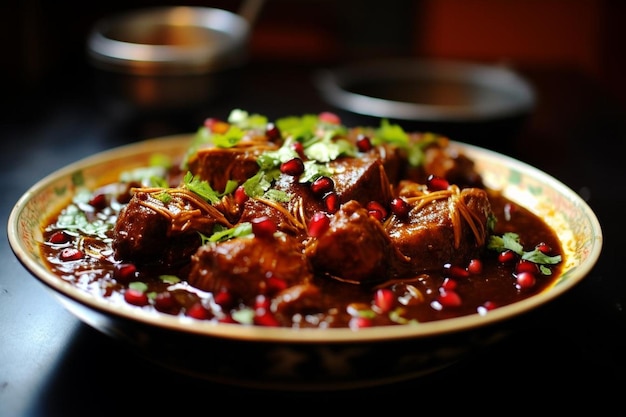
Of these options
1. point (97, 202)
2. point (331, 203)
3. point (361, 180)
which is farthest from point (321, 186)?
point (97, 202)

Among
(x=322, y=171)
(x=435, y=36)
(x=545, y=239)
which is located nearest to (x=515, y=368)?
(x=545, y=239)

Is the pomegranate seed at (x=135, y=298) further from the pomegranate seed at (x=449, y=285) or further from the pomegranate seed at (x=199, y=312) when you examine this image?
the pomegranate seed at (x=449, y=285)

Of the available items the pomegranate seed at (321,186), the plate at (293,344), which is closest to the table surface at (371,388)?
the plate at (293,344)

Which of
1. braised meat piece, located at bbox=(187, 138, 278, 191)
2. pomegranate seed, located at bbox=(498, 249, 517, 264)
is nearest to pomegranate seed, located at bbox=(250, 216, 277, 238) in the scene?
braised meat piece, located at bbox=(187, 138, 278, 191)

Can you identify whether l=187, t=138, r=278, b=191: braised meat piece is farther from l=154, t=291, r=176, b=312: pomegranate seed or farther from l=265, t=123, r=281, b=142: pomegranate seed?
l=154, t=291, r=176, b=312: pomegranate seed

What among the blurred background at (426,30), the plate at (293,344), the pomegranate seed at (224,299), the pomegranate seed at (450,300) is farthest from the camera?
the blurred background at (426,30)

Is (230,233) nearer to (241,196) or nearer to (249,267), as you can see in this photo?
(249,267)
